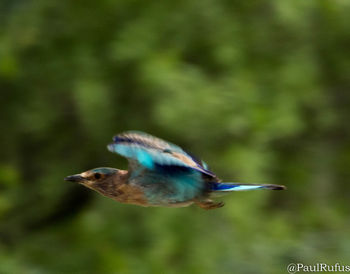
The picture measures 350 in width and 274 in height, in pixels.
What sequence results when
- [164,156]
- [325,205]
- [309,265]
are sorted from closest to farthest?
[164,156]
[309,265]
[325,205]

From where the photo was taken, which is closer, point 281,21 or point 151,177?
point 151,177

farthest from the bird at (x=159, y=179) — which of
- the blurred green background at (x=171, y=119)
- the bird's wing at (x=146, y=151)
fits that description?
the blurred green background at (x=171, y=119)

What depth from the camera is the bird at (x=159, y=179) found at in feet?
7.63

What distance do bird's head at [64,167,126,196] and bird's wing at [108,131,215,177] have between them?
0.15 metres

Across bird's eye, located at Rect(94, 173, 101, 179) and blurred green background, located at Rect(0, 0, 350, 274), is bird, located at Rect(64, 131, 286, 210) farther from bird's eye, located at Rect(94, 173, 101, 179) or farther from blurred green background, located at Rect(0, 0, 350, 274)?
blurred green background, located at Rect(0, 0, 350, 274)

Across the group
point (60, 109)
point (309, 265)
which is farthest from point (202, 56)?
point (309, 265)

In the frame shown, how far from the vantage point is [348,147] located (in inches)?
248

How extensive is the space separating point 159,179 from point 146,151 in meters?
0.17

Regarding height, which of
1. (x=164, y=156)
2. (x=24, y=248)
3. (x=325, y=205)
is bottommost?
(x=164, y=156)

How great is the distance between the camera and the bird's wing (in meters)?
2.31

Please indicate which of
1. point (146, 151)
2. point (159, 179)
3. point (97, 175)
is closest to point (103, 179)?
point (97, 175)

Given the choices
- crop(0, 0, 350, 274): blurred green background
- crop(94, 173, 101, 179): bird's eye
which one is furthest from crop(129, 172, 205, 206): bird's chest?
crop(0, 0, 350, 274): blurred green background

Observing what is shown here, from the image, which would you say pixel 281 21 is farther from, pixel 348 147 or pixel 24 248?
pixel 24 248

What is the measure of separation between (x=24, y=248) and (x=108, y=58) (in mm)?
1356
